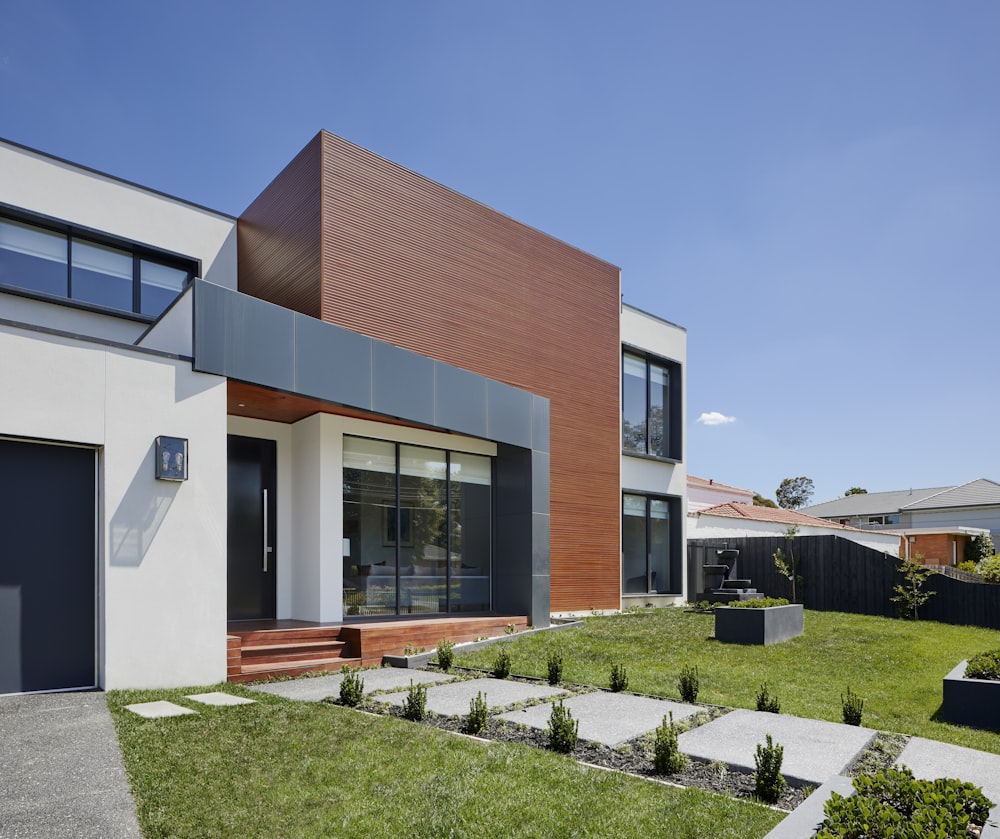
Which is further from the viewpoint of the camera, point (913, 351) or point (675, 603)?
point (913, 351)

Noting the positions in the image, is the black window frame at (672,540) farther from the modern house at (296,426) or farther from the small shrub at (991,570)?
the small shrub at (991,570)

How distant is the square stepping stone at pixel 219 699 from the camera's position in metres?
7.17

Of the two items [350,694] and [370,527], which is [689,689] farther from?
[370,527]

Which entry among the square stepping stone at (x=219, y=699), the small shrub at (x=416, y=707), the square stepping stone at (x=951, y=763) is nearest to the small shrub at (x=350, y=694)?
the small shrub at (x=416, y=707)

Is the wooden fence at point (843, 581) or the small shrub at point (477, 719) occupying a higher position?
the small shrub at point (477, 719)

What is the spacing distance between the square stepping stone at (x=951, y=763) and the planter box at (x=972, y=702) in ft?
4.15

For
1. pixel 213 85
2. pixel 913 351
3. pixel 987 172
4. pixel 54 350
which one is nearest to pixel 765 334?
pixel 913 351

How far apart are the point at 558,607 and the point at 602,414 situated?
16.1 ft

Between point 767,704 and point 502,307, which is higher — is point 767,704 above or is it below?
below

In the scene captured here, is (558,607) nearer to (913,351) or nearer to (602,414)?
(602,414)

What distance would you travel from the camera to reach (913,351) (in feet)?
76.6

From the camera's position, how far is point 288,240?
530 inches

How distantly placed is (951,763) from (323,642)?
24.5ft

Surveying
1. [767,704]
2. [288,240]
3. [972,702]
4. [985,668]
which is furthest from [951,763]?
[288,240]
